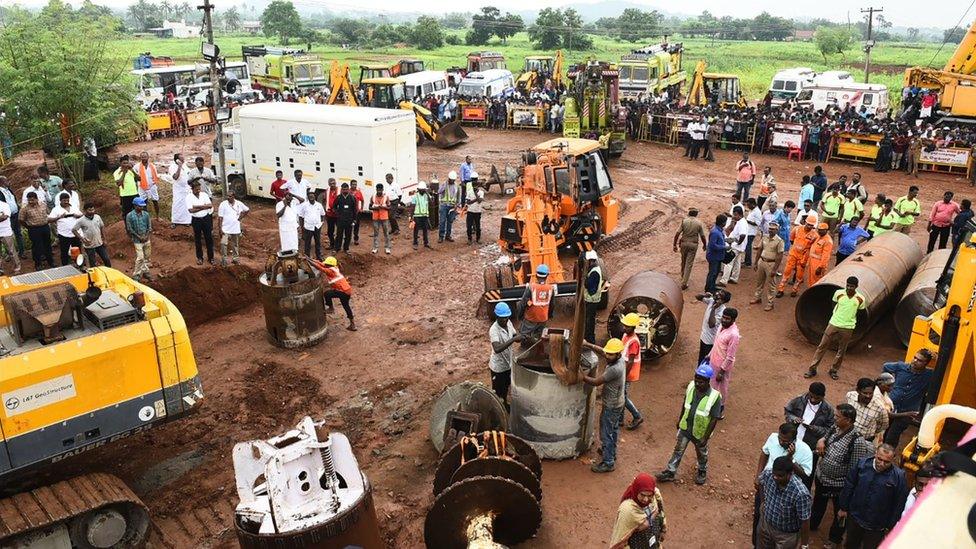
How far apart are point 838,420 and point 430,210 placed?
1171 cm

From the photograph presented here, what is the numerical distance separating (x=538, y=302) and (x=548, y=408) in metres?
2.53

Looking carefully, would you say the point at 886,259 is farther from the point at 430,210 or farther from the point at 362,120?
the point at 362,120

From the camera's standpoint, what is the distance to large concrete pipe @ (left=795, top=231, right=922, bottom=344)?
10.9 m

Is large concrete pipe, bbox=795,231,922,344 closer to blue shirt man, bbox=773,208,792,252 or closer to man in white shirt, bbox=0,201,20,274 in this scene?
blue shirt man, bbox=773,208,792,252

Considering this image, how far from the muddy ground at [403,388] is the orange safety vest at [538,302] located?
1.24 metres

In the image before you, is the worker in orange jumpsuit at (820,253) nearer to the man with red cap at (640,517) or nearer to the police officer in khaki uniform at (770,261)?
the police officer in khaki uniform at (770,261)

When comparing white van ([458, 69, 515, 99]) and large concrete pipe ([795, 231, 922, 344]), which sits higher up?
white van ([458, 69, 515, 99])

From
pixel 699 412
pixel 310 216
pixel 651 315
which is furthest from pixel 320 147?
pixel 699 412

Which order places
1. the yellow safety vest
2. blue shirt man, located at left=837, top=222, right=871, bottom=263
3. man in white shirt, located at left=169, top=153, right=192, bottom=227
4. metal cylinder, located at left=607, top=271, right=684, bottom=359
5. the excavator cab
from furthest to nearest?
man in white shirt, located at left=169, top=153, right=192, bottom=227
blue shirt man, located at left=837, top=222, right=871, bottom=263
the excavator cab
metal cylinder, located at left=607, top=271, right=684, bottom=359
the yellow safety vest

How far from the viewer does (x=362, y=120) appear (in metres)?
16.8

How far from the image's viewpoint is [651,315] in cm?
1060

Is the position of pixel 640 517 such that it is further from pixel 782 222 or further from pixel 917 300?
pixel 782 222

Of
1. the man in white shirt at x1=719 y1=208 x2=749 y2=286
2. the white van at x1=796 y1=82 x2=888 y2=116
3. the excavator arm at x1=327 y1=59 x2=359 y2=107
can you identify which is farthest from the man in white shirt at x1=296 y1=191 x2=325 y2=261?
the white van at x1=796 y1=82 x2=888 y2=116

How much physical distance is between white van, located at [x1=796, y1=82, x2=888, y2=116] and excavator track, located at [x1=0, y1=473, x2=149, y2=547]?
29.6 meters
